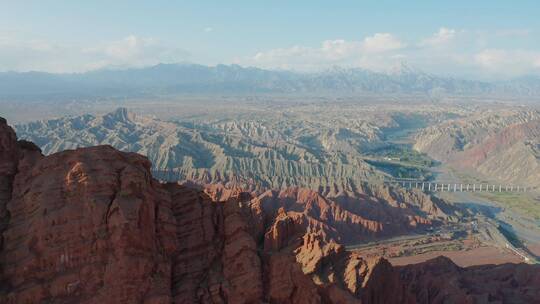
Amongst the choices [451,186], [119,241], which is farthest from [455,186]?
[119,241]

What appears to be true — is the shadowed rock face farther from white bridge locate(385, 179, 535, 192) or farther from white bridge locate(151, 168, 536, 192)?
white bridge locate(385, 179, 535, 192)

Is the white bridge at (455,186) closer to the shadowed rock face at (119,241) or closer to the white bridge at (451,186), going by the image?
the white bridge at (451,186)

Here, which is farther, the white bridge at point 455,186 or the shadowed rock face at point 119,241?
the white bridge at point 455,186

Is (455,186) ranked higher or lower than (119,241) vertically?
lower

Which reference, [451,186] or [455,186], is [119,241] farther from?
[455,186]

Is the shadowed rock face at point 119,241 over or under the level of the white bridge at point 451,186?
over

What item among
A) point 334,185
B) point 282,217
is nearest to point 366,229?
point 334,185

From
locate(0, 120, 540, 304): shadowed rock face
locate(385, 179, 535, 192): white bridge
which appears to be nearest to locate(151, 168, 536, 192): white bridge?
locate(385, 179, 535, 192): white bridge

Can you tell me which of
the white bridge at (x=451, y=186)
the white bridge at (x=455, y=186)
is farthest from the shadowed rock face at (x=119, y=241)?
the white bridge at (x=455, y=186)

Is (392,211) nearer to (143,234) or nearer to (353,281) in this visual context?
(353,281)
